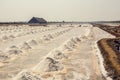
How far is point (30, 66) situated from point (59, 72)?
3.40 metres

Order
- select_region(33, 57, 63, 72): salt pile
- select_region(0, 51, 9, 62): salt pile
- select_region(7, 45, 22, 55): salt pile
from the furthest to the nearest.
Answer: select_region(7, 45, 22, 55): salt pile
select_region(0, 51, 9, 62): salt pile
select_region(33, 57, 63, 72): salt pile

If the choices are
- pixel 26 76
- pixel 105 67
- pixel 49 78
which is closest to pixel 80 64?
pixel 105 67

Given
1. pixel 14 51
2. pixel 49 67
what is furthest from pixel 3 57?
pixel 49 67

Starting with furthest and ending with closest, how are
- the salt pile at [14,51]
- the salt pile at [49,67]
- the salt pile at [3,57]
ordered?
the salt pile at [14,51], the salt pile at [3,57], the salt pile at [49,67]

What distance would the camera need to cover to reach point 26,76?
1512cm

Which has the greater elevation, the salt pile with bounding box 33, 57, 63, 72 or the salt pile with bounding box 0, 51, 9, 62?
the salt pile with bounding box 33, 57, 63, 72

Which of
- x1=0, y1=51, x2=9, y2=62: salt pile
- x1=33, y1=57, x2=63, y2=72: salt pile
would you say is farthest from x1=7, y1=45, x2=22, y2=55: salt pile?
x1=33, y1=57, x2=63, y2=72: salt pile

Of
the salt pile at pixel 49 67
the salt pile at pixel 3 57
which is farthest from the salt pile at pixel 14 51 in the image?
the salt pile at pixel 49 67

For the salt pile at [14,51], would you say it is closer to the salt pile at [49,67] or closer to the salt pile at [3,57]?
the salt pile at [3,57]

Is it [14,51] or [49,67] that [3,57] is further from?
[49,67]

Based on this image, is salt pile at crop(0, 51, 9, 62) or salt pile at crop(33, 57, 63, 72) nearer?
salt pile at crop(33, 57, 63, 72)

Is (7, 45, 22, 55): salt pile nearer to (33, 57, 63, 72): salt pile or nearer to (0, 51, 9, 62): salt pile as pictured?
(0, 51, 9, 62): salt pile

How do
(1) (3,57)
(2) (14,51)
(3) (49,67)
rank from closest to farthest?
(3) (49,67), (1) (3,57), (2) (14,51)

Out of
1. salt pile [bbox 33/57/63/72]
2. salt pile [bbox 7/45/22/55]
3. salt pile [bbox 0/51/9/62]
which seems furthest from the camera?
salt pile [bbox 7/45/22/55]
